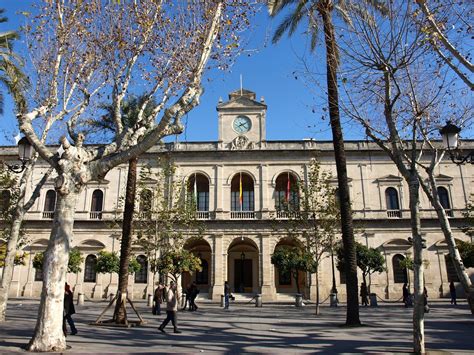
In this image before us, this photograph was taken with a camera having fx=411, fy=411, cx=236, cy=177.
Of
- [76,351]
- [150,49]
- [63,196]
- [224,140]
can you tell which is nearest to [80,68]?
[150,49]

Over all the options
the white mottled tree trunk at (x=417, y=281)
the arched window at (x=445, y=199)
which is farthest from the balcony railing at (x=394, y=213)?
the white mottled tree trunk at (x=417, y=281)

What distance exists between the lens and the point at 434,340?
10734 millimetres

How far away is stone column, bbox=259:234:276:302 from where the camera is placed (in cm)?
2978

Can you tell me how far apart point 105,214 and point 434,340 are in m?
26.4

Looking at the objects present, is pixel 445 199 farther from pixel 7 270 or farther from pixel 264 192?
pixel 7 270

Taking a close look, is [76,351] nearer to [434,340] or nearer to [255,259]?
[434,340]

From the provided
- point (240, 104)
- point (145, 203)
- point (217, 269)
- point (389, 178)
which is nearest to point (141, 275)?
point (217, 269)

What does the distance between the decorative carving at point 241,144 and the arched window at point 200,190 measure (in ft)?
11.4

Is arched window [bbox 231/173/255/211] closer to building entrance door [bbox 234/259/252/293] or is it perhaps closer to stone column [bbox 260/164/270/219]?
stone column [bbox 260/164/270/219]

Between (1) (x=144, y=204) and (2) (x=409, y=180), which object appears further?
(1) (x=144, y=204)

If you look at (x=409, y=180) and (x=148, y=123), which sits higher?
(x=148, y=123)

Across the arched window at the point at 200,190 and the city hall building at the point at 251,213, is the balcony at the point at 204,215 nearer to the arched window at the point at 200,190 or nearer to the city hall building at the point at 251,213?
the city hall building at the point at 251,213

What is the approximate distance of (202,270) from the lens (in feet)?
111

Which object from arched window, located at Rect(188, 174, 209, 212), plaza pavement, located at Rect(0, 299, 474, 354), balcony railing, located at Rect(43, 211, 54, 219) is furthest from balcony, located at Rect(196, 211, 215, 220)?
plaza pavement, located at Rect(0, 299, 474, 354)
